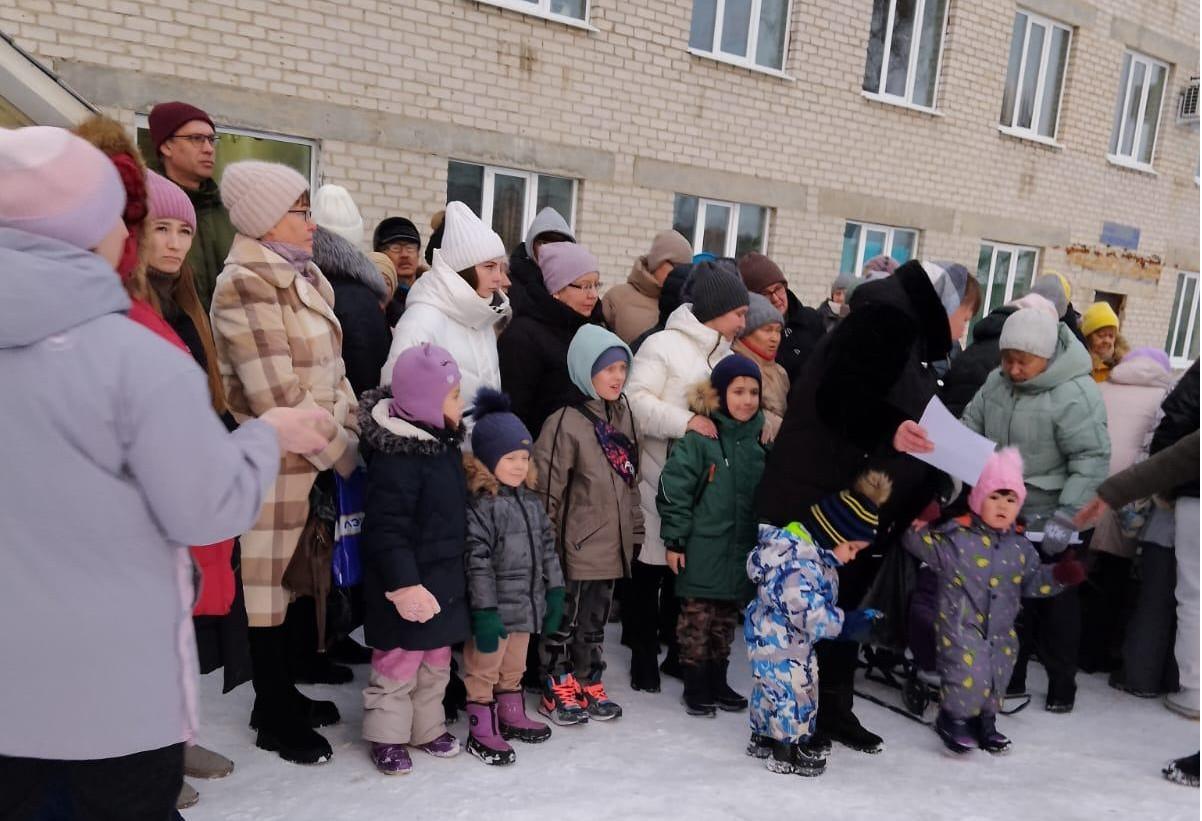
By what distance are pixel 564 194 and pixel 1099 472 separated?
5180 millimetres

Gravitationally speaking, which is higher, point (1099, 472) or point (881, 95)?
point (881, 95)

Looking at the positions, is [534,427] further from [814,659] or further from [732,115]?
[732,115]

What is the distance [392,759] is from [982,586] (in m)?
2.40

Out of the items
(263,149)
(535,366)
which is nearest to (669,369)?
(535,366)

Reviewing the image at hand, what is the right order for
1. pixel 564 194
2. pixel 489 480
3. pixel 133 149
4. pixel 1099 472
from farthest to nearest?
pixel 564 194 → pixel 1099 472 → pixel 489 480 → pixel 133 149

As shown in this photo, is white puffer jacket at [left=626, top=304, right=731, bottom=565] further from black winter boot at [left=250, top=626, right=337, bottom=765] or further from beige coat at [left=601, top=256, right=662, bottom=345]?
black winter boot at [left=250, top=626, right=337, bottom=765]

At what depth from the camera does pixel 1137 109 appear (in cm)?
1262

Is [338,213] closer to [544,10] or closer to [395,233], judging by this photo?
[395,233]

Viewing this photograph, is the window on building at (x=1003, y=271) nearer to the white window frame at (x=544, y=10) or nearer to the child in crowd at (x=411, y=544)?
the white window frame at (x=544, y=10)

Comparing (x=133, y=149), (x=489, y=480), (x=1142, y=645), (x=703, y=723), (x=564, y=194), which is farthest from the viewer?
(x=564, y=194)

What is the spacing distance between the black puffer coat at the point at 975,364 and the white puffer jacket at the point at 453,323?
269cm

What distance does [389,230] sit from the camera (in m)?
4.81

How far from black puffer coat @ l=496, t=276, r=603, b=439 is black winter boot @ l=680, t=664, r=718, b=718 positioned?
1244 mm

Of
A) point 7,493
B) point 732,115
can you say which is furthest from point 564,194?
point 7,493
